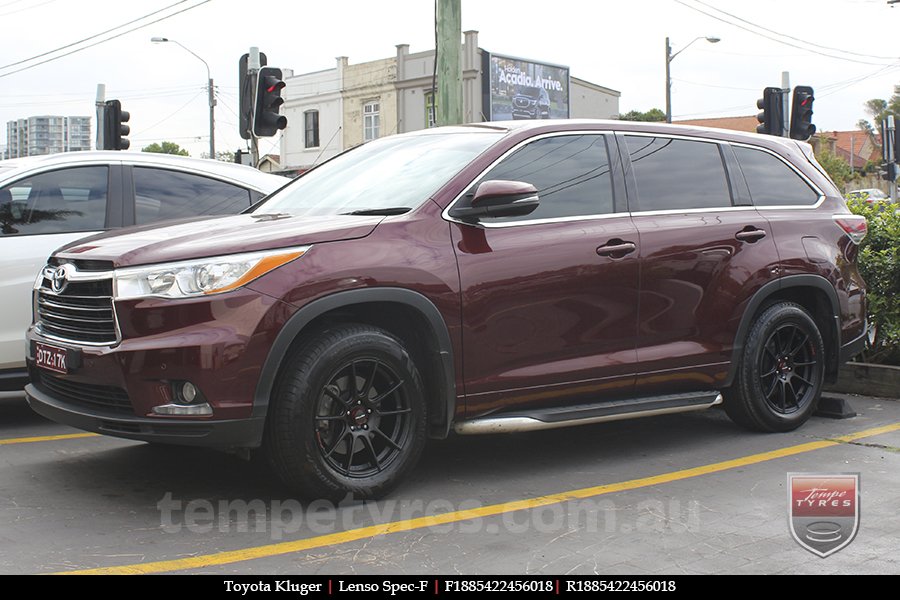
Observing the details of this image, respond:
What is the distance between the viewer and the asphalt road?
402 cm

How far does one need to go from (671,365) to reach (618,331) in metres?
0.45

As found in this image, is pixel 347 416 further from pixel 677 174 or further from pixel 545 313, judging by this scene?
pixel 677 174

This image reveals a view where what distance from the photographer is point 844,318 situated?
6.71m

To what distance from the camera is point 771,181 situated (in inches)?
261

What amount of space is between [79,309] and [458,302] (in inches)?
68.6

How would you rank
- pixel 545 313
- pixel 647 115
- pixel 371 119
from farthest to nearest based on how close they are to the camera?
pixel 647 115
pixel 371 119
pixel 545 313

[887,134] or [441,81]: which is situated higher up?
[887,134]

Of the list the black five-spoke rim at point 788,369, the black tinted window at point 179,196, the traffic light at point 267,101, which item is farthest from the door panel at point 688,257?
the traffic light at point 267,101

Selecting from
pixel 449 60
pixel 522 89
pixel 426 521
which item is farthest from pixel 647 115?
pixel 426 521

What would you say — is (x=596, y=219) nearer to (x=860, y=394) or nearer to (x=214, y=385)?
(x=214, y=385)

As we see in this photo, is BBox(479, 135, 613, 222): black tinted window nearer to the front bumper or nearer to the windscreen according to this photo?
the windscreen

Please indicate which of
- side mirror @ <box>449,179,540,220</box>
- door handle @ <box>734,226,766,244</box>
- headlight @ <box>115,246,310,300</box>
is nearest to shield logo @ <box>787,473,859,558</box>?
door handle @ <box>734,226,766,244</box>

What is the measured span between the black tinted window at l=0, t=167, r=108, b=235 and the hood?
71.4 inches

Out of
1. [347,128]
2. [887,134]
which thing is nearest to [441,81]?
[887,134]
